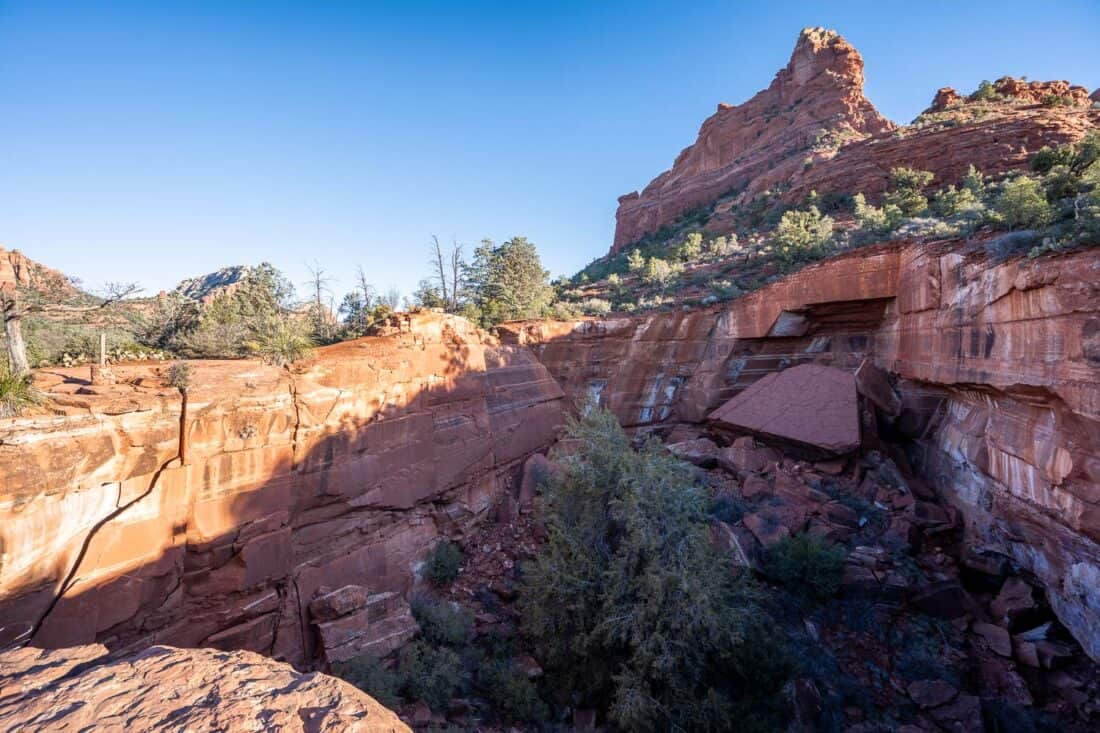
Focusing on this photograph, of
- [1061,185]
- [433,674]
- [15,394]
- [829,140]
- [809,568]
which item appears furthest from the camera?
[829,140]

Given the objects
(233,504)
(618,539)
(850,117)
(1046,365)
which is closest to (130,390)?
(233,504)

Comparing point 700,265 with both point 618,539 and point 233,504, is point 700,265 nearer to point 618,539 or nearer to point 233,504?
point 618,539

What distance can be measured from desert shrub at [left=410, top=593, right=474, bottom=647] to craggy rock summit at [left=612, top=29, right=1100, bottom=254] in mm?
26967

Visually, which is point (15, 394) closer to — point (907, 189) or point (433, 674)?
point (433, 674)

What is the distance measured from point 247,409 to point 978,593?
1299 centimetres

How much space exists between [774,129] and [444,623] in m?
48.6

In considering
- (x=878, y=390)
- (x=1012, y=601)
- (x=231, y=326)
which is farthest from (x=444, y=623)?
(x=878, y=390)

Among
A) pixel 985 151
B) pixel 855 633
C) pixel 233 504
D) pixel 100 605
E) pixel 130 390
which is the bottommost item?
pixel 855 633

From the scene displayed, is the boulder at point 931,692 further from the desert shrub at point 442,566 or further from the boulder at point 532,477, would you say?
the desert shrub at point 442,566

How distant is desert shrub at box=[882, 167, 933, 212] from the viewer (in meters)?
18.5

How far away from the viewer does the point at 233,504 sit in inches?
271

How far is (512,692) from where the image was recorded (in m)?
6.39

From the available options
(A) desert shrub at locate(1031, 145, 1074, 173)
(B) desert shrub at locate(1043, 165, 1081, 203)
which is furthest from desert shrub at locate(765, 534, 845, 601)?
(A) desert shrub at locate(1031, 145, 1074, 173)

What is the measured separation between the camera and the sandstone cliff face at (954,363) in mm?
6039
